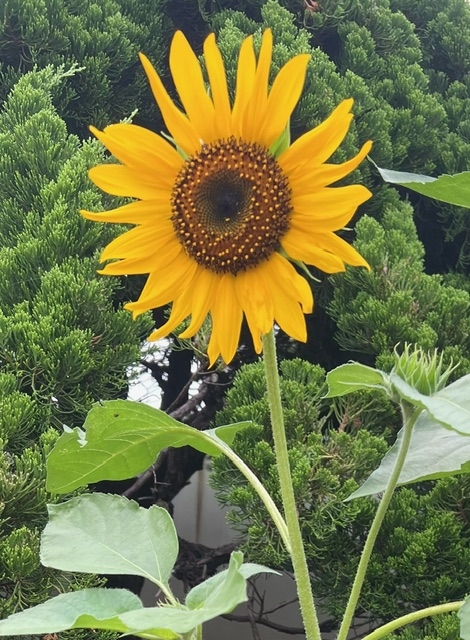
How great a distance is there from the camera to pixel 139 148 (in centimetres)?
40

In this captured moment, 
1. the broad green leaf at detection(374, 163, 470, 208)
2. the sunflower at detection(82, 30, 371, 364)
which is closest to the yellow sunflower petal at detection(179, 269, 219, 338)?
the sunflower at detection(82, 30, 371, 364)

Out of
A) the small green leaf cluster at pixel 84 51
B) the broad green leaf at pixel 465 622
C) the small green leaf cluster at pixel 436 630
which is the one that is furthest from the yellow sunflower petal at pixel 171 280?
the small green leaf cluster at pixel 84 51

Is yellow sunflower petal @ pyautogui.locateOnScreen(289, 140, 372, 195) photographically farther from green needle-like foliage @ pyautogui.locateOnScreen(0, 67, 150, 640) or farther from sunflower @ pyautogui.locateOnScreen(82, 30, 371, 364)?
green needle-like foliage @ pyautogui.locateOnScreen(0, 67, 150, 640)

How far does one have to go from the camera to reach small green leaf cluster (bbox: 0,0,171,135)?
1208 millimetres

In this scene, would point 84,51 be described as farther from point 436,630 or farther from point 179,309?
point 436,630

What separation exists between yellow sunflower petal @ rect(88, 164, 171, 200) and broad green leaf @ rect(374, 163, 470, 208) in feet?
0.44

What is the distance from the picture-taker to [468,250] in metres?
1.23

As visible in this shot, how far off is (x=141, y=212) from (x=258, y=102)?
0.32 ft

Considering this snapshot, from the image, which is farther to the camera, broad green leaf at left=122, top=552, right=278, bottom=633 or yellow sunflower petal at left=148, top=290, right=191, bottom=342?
yellow sunflower petal at left=148, top=290, right=191, bottom=342

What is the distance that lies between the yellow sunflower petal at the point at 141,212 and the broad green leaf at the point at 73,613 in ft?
0.72

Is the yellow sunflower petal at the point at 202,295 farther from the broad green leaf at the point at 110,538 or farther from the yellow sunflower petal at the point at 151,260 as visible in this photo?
the broad green leaf at the point at 110,538

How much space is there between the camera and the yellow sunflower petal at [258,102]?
1.19 feet

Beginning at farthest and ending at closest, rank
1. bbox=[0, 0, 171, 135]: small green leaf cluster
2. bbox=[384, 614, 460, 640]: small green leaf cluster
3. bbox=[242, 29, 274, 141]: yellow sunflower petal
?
bbox=[0, 0, 171, 135]: small green leaf cluster
bbox=[384, 614, 460, 640]: small green leaf cluster
bbox=[242, 29, 274, 141]: yellow sunflower petal

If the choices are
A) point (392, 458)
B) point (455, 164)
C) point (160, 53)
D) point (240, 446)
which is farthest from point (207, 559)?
point (160, 53)
